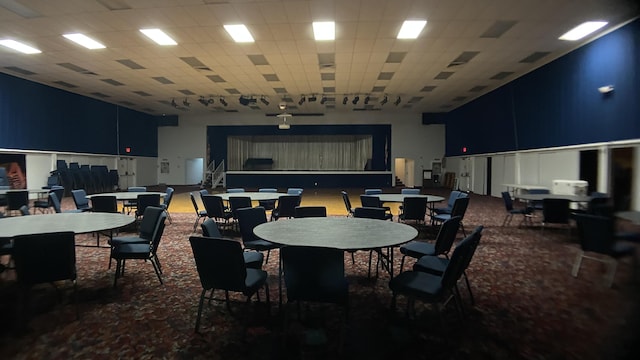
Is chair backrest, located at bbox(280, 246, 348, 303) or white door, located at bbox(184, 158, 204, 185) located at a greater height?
white door, located at bbox(184, 158, 204, 185)

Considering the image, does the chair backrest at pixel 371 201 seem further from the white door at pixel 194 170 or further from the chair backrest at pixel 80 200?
the white door at pixel 194 170

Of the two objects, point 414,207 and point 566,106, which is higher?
point 566,106

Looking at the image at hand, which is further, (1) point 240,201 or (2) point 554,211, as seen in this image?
(1) point 240,201

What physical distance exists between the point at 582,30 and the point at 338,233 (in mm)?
8278

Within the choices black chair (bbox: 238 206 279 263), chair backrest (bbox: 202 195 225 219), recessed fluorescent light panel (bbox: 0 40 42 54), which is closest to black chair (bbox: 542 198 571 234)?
black chair (bbox: 238 206 279 263)

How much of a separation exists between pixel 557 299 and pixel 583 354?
1112mm

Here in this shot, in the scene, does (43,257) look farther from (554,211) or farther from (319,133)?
(319,133)

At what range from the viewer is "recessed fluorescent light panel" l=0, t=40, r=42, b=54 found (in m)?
8.17

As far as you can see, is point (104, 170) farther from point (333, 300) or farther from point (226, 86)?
point (333, 300)

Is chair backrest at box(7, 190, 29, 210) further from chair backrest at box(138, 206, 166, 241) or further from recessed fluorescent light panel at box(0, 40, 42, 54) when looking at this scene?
chair backrest at box(138, 206, 166, 241)

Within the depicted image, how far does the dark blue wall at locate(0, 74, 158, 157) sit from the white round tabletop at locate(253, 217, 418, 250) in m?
12.8

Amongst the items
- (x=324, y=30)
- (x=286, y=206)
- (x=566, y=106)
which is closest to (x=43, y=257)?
(x=286, y=206)

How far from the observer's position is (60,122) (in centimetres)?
1275

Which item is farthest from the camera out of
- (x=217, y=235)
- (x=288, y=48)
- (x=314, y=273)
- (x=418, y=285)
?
(x=288, y=48)
